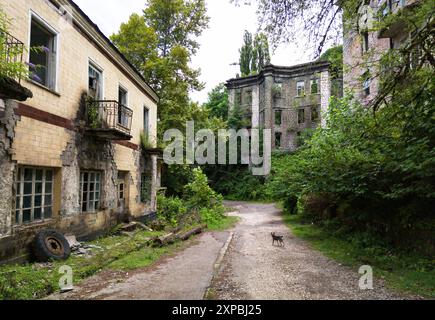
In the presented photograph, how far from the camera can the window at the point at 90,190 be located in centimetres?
941

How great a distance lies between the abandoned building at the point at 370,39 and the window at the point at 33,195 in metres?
8.11

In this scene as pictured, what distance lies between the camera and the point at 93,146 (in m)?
9.73

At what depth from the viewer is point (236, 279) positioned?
6.13m

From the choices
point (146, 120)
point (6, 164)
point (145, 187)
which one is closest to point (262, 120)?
point (146, 120)

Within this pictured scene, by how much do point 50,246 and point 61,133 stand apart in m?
2.92

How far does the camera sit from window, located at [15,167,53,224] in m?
6.83

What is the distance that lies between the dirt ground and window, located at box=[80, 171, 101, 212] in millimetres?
3441

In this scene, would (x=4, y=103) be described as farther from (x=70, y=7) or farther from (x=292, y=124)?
(x=292, y=124)

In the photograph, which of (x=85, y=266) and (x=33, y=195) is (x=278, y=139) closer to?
(x=33, y=195)

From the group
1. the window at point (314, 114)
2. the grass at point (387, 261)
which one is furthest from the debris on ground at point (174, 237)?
the window at point (314, 114)

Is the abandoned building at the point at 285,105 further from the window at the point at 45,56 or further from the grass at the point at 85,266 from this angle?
the window at the point at 45,56

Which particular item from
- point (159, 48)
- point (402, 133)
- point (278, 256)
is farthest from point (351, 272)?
point (159, 48)

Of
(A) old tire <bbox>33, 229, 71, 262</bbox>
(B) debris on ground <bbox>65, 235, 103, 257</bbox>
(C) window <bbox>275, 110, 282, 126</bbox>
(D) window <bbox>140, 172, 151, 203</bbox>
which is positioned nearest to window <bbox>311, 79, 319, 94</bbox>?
(C) window <bbox>275, 110, 282, 126</bbox>

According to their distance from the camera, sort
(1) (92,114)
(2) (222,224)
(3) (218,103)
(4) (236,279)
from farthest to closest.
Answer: (3) (218,103), (2) (222,224), (1) (92,114), (4) (236,279)
